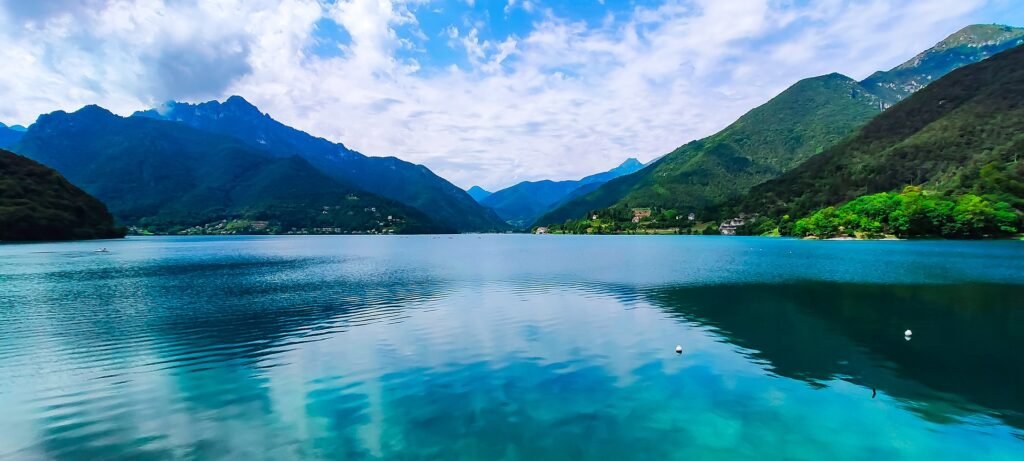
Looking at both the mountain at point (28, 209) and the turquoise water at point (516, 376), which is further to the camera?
the mountain at point (28, 209)

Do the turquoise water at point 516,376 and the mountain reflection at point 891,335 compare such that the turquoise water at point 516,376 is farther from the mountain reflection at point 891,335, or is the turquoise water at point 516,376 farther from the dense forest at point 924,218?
the dense forest at point 924,218

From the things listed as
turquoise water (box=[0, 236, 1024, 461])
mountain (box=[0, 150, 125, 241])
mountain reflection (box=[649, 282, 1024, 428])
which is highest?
mountain (box=[0, 150, 125, 241])

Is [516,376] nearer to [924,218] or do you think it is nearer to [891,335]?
[891,335]

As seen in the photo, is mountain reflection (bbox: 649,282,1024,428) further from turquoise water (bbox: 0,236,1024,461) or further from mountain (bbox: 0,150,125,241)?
mountain (bbox: 0,150,125,241)

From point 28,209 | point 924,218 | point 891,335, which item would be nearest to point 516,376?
point 891,335

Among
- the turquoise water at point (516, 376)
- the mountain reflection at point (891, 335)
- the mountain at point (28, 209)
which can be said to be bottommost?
the mountain reflection at point (891, 335)

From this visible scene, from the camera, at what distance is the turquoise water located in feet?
56.6

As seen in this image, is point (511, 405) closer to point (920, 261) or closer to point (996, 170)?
point (920, 261)

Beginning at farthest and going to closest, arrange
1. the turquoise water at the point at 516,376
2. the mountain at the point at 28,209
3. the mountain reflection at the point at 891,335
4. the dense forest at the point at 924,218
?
1. the mountain at the point at 28,209
2. the dense forest at the point at 924,218
3. the mountain reflection at the point at 891,335
4. the turquoise water at the point at 516,376

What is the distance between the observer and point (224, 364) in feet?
90.6

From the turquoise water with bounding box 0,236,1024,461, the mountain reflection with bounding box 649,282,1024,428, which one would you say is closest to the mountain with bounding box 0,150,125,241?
the turquoise water with bounding box 0,236,1024,461

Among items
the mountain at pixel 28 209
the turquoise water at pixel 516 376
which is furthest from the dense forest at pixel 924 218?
the mountain at pixel 28 209

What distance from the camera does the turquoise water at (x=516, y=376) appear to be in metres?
17.2

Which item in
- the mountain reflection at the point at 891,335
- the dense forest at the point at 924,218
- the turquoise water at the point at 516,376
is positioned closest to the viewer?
the turquoise water at the point at 516,376
